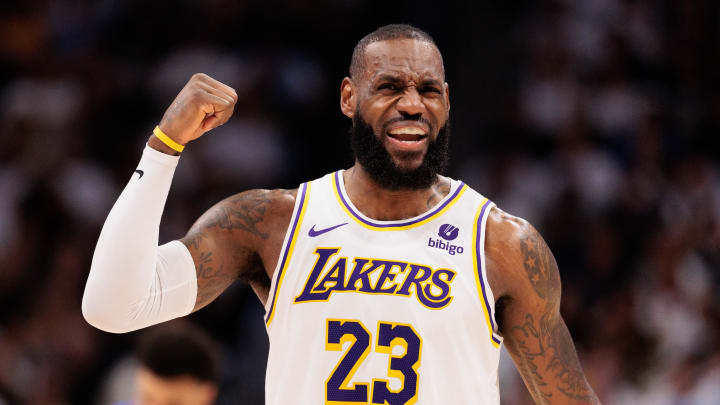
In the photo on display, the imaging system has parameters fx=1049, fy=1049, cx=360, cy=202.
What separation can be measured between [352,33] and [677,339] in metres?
3.62

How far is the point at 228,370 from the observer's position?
23.2ft

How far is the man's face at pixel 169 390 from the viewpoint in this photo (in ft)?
14.4

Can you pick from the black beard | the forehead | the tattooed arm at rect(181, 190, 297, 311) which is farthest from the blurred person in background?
the forehead

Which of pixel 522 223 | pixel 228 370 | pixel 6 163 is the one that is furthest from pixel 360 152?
pixel 6 163

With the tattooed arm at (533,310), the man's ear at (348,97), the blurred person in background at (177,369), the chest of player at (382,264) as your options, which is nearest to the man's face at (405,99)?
the man's ear at (348,97)

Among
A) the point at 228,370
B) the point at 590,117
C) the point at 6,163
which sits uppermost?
the point at 590,117

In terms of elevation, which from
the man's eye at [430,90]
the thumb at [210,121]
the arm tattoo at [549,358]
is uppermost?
the man's eye at [430,90]

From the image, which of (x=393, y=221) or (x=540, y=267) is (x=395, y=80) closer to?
(x=393, y=221)

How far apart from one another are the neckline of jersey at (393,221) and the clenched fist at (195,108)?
58 cm

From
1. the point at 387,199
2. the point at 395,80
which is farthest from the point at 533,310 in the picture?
the point at 395,80

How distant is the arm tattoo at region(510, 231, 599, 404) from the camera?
3.53 meters

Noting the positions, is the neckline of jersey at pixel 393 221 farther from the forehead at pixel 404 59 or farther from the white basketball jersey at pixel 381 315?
the forehead at pixel 404 59

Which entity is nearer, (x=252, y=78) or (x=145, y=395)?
(x=145, y=395)

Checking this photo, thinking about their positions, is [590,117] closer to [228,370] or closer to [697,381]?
[697,381]
